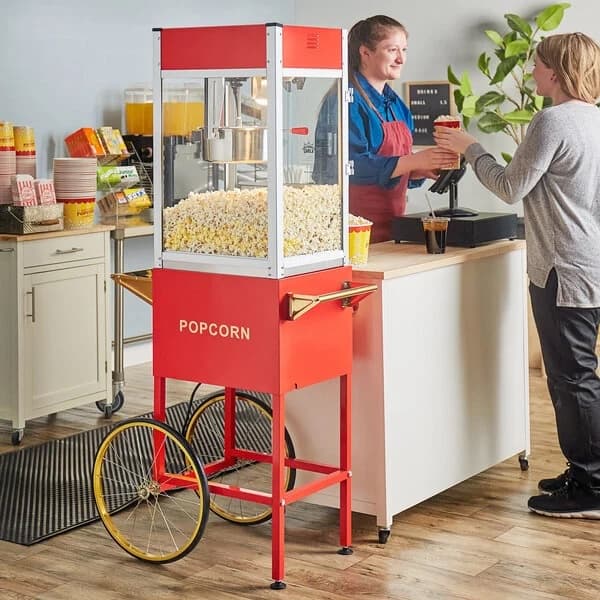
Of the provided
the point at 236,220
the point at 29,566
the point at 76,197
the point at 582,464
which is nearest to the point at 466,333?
the point at 582,464

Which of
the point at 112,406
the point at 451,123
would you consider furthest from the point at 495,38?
the point at 112,406

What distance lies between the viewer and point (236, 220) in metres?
3.07

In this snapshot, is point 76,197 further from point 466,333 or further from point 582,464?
point 582,464

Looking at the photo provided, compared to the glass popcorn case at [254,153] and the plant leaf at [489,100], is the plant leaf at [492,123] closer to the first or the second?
the plant leaf at [489,100]

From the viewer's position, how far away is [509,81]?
6516 mm

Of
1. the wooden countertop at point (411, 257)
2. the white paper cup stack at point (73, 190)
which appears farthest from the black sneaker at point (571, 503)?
the white paper cup stack at point (73, 190)

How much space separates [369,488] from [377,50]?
1491 millimetres

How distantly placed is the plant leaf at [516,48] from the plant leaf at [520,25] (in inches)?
2.3

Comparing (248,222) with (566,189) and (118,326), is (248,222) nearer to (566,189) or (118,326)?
(566,189)

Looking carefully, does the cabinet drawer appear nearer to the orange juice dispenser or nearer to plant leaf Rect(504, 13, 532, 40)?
the orange juice dispenser

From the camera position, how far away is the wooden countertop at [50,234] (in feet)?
15.1

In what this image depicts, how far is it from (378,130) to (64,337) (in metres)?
1.67

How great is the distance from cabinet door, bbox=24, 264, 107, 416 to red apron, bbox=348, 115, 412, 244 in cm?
137

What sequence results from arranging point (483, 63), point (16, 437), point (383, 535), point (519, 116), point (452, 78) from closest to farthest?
point (383, 535) < point (16, 437) < point (519, 116) < point (483, 63) < point (452, 78)
